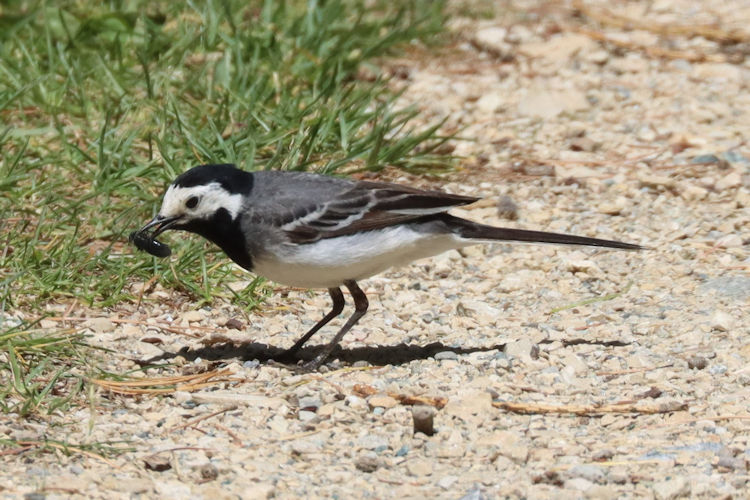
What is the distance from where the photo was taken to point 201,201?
5586mm

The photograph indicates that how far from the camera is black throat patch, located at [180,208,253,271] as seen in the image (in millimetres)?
5602

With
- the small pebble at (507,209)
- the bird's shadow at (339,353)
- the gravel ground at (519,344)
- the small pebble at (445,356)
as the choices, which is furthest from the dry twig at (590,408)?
the small pebble at (507,209)

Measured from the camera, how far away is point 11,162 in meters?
7.07

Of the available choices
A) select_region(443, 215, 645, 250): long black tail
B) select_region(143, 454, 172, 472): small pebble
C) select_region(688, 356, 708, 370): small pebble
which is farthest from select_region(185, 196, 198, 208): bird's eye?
select_region(688, 356, 708, 370): small pebble

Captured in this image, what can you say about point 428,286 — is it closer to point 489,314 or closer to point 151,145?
point 489,314

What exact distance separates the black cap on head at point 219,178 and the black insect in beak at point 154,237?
19 cm

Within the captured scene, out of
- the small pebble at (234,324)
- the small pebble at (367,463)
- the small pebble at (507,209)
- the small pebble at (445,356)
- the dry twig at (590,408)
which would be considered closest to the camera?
the small pebble at (367,463)

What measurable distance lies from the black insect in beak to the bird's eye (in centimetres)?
11

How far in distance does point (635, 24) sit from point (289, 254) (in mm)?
6020

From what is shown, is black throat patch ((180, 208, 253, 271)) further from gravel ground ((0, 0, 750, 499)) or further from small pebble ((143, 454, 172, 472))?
small pebble ((143, 454, 172, 472))

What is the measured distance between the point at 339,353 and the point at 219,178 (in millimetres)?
1085

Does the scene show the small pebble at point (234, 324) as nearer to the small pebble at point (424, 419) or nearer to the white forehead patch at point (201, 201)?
the white forehead patch at point (201, 201)

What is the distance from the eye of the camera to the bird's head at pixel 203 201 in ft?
18.3

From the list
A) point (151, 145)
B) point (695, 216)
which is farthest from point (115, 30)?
point (695, 216)
